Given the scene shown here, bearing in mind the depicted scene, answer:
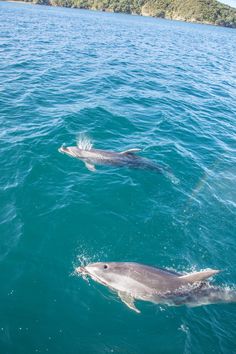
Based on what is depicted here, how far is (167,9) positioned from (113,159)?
206 m

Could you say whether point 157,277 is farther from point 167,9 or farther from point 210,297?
point 167,9

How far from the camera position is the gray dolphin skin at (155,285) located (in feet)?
31.0

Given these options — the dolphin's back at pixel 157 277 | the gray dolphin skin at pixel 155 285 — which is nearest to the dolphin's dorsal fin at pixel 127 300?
the gray dolphin skin at pixel 155 285

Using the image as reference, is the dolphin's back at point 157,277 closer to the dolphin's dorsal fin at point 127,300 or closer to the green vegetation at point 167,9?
the dolphin's dorsal fin at point 127,300

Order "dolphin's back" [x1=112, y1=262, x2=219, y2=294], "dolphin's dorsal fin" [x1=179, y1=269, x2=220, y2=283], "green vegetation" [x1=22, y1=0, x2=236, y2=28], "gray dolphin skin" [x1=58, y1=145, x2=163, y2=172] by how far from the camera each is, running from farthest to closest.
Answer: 1. "green vegetation" [x1=22, y1=0, x2=236, y2=28]
2. "gray dolphin skin" [x1=58, y1=145, x2=163, y2=172]
3. "dolphin's back" [x1=112, y1=262, x2=219, y2=294]
4. "dolphin's dorsal fin" [x1=179, y1=269, x2=220, y2=283]

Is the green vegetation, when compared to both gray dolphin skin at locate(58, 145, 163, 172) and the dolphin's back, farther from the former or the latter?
the dolphin's back

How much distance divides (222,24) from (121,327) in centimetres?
19441

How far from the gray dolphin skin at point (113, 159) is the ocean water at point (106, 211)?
313 mm

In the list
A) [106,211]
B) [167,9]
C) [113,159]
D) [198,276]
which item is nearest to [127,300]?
[198,276]

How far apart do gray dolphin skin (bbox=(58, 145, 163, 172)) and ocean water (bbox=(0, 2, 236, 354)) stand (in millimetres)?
313

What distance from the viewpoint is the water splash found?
17219 mm

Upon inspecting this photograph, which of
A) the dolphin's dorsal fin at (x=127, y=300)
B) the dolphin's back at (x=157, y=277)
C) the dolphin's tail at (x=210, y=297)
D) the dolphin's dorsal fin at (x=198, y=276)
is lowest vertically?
the dolphin's dorsal fin at (x=127, y=300)

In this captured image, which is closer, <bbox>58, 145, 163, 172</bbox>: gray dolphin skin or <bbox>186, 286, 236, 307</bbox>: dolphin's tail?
<bbox>186, 286, 236, 307</bbox>: dolphin's tail

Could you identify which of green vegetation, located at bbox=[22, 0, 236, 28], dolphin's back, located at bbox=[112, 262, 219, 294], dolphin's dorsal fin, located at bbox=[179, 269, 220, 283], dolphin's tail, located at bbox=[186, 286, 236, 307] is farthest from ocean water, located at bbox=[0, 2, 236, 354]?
green vegetation, located at bbox=[22, 0, 236, 28]
